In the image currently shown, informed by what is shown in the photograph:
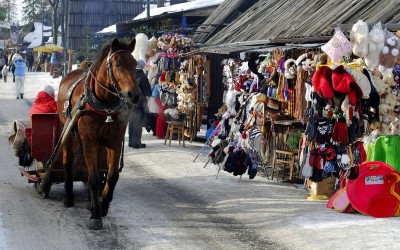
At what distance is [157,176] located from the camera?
14.5 metres

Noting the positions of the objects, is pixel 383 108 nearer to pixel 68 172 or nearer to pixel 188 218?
pixel 188 218

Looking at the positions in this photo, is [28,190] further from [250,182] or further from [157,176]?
[250,182]

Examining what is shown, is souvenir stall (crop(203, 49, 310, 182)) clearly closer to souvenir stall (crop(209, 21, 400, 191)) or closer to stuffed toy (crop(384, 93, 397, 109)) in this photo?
souvenir stall (crop(209, 21, 400, 191))

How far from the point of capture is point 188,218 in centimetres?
1081

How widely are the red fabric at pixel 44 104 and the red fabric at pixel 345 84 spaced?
434 cm

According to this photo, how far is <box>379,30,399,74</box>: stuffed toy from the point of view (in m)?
11.0

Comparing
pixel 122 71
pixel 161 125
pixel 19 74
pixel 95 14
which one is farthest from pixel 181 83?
pixel 95 14

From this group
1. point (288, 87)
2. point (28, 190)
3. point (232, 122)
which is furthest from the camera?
point (232, 122)

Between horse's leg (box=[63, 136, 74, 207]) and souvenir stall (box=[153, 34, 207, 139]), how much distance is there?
809 cm

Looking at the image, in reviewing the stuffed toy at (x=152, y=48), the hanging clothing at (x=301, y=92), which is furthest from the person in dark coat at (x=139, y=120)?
the hanging clothing at (x=301, y=92)

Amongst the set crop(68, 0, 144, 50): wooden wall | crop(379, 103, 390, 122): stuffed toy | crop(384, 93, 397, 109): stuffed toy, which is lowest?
crop(379, 103, 390, 122): stuffed toy

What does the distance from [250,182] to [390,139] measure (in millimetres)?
3243

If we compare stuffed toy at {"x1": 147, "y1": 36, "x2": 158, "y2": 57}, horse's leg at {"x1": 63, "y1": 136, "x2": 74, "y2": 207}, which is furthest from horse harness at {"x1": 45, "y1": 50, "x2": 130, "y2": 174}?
stuffed toy at {"x1": 147, "y1": 36, "x2": 158, "y2": 57}

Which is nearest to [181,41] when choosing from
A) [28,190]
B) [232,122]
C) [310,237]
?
[232,122]
